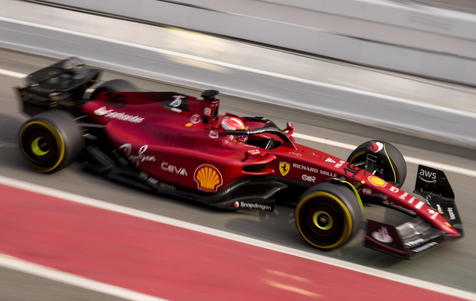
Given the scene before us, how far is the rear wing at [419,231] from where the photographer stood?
6.25 meters

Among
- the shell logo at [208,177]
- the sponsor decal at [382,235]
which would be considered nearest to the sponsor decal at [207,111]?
the shell logo at [208,177]

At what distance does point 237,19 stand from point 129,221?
198 inches

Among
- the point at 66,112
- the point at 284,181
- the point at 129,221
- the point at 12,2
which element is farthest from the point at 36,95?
the point at 12,2

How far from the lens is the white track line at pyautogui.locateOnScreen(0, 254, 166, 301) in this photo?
18.7ft

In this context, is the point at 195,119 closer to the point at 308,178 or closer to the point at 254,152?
the point at 254,152

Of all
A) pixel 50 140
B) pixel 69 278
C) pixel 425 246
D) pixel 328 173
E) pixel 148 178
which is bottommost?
pixel 69 278

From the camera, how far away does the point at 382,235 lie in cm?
632

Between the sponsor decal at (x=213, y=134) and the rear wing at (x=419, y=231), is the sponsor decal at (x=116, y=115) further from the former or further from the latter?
the rear wing at (x=419, y=231)

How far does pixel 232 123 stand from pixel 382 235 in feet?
6.41

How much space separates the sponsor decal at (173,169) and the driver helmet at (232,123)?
628mm

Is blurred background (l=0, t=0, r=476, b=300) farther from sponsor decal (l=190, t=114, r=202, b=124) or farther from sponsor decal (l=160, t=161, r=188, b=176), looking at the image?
sponsor decal (l=190, t=114, r=202, b=124)

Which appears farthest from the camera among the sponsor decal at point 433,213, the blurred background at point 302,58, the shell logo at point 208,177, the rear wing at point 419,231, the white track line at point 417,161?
the blurred background at point 302,58

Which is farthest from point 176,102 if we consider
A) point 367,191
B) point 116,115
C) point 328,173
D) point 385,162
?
point 385,162

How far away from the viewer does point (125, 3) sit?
445 inches
